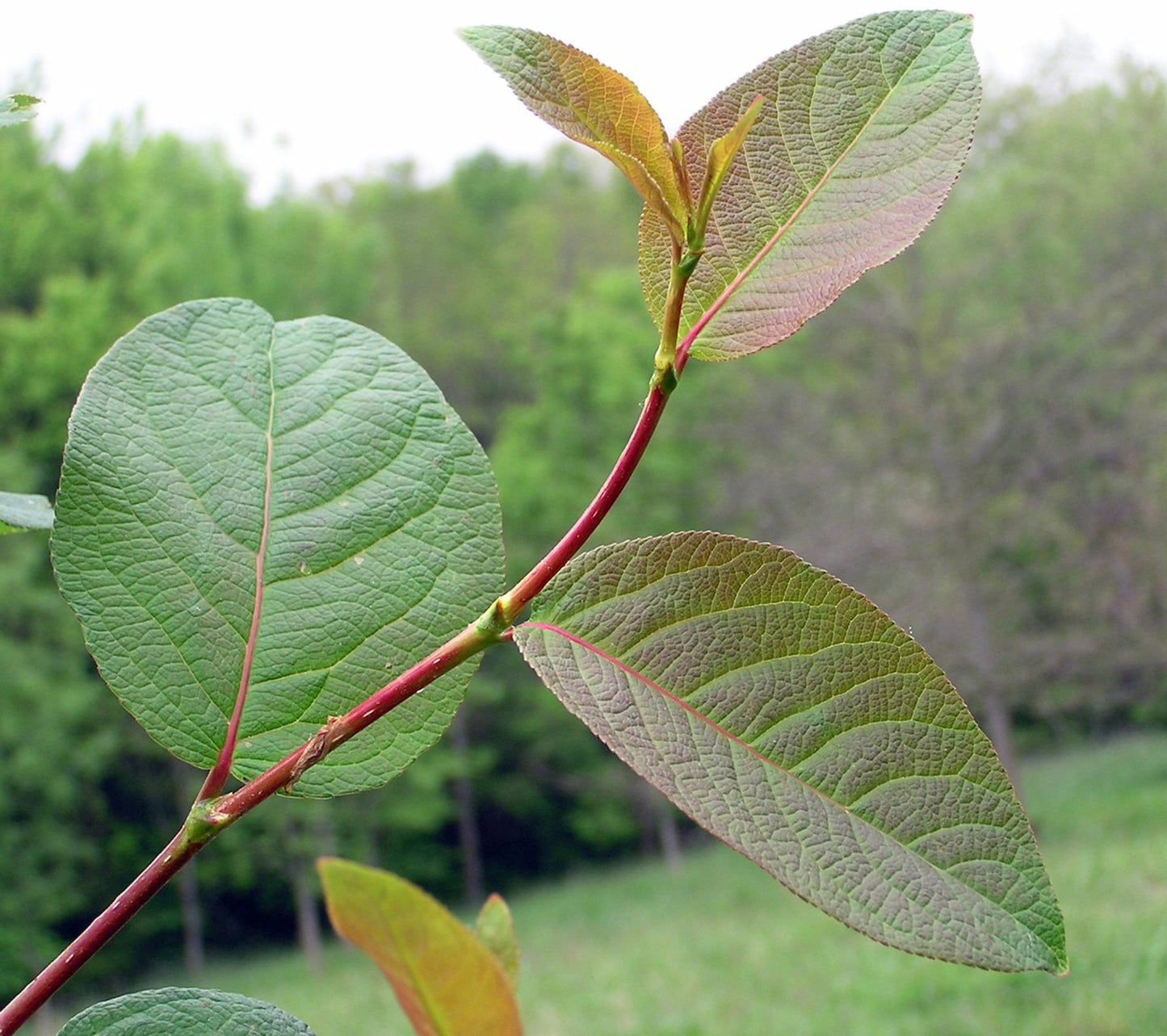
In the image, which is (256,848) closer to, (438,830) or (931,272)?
(438,830)

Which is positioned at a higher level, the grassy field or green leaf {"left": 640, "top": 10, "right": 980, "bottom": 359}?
green leaf {"left": 640, "top": 10, "right": 980, "bottom": 359}

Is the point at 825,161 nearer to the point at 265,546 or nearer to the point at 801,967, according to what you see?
the point at 265,546

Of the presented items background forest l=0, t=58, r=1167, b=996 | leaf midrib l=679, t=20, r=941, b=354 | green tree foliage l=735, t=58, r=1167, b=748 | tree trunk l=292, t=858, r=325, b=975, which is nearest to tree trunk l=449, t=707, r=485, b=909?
background forest l=0, t=58, r=1167, b=996

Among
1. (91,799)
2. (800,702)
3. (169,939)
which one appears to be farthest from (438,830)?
(800,702)

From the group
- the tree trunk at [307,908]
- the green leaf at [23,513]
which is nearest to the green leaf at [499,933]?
the green leaf at [23,513]

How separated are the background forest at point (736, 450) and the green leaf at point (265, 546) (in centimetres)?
1024

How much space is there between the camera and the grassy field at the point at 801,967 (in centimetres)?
537

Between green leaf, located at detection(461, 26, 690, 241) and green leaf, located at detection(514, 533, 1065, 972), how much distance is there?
11cm

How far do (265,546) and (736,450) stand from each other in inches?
518

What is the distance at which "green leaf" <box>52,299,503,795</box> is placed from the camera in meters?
0.38

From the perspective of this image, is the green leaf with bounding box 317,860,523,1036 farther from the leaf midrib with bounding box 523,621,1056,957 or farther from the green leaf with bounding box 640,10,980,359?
the green leaf with bounding box 640,10,980,359

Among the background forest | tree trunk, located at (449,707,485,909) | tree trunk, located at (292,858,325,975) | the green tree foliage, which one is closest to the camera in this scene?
the green tree foliage

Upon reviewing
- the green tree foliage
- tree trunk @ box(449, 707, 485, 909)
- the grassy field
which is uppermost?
the green tree foliage

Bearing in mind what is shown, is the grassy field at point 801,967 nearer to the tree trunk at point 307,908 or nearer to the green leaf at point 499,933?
the tree trunk at point 307,908
